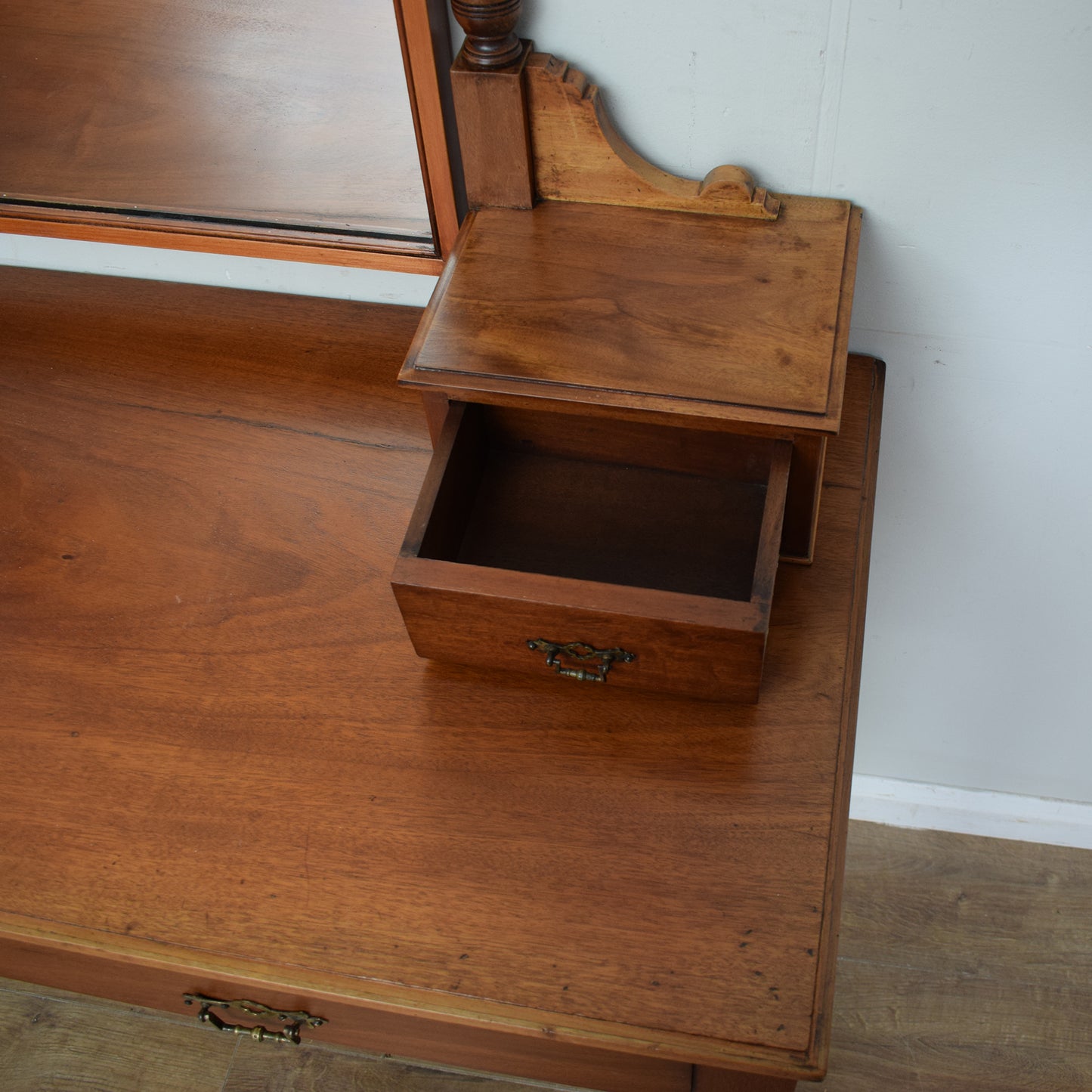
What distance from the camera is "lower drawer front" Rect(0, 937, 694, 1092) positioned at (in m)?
0.92

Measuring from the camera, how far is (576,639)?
825mm

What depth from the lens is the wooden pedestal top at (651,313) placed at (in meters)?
0.84

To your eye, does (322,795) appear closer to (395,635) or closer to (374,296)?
(395,635)

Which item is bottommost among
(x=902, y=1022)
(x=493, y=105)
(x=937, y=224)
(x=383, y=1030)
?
(x=902, y=1022)

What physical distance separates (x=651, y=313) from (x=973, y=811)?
1201mm

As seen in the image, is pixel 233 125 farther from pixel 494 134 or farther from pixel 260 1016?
pixel 260 1016

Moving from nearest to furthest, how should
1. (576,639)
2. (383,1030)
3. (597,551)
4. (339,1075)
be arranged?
(576,639)
(597,551)
(383,1030)
(339,1075)

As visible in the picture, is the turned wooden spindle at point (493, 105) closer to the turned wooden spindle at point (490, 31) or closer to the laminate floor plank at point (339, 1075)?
the turned wooden spindle at point (490, 31)

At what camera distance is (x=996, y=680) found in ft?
4.93

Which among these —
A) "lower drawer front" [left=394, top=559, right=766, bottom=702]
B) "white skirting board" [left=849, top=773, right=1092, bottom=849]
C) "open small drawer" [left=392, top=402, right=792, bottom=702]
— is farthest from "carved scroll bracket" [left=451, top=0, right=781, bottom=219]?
"white skirting board" [left=849, top=773, right=1092, bottom=849]

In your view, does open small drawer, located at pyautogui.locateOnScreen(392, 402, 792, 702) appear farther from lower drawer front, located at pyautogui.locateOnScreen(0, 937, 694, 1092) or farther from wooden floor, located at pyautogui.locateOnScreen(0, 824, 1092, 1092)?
wooden floor, located at pyautogui.locateOnScreen(0, 824, 1092, 1092)

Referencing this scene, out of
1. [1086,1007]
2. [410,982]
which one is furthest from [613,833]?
[1086,1007]

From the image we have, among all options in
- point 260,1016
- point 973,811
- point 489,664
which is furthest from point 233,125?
point 973,811

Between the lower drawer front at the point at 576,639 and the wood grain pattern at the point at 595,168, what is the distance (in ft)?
1.26
